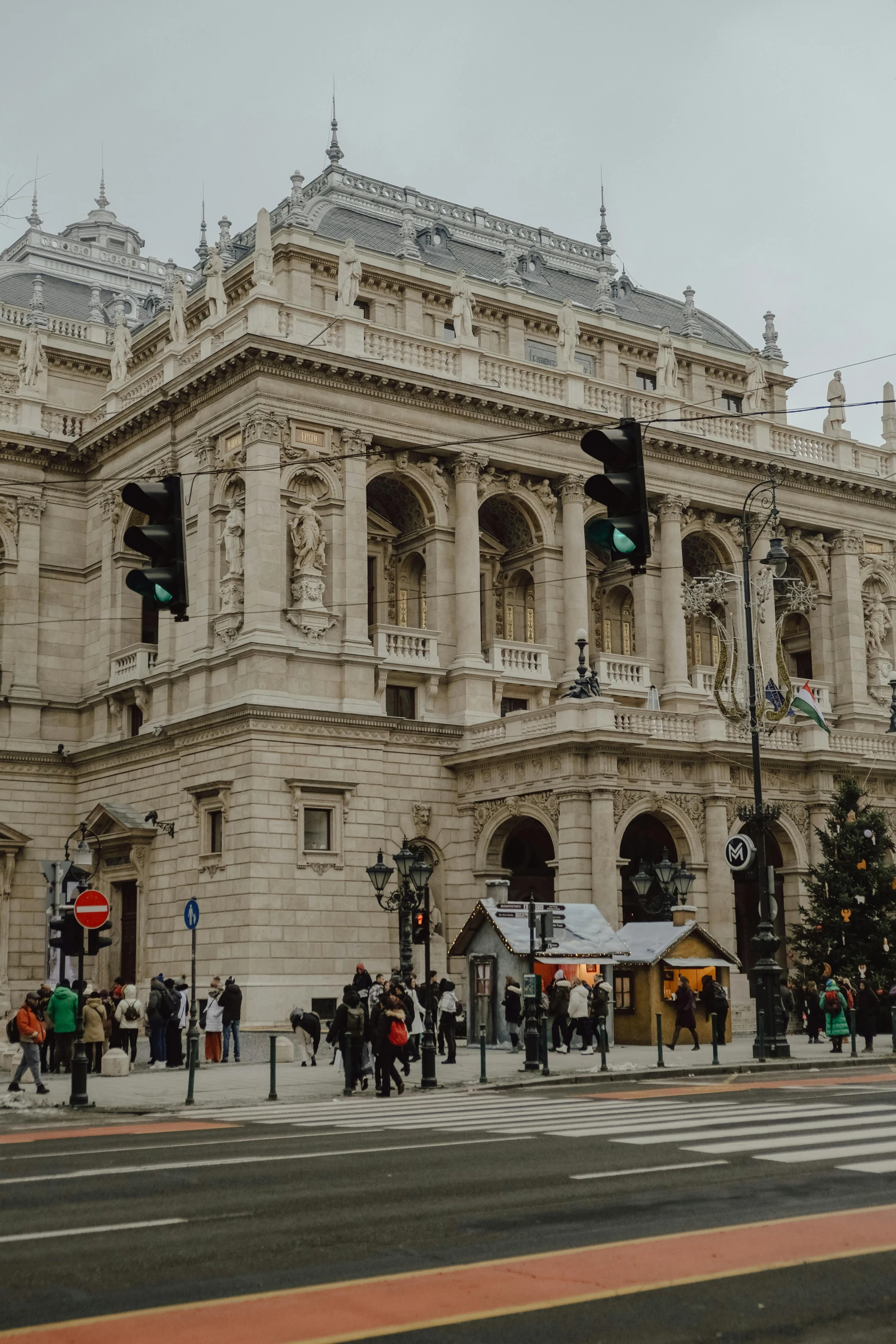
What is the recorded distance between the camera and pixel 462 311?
47.2 meters

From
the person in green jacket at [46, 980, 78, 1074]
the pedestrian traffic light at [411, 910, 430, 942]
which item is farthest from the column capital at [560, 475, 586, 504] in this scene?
the person in green jacket at [46, 980, 78, 1074]

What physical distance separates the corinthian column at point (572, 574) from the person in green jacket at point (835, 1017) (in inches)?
617

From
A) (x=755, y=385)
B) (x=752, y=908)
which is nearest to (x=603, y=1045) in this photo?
(x=752, y=908)

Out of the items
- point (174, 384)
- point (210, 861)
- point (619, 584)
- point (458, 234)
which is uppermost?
point (458, 234)

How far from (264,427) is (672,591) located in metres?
15.1

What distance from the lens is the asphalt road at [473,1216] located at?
29.3 ft

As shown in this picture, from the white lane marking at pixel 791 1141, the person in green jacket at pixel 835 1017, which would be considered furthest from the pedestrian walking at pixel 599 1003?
the white lane marking at pixel 791 1141

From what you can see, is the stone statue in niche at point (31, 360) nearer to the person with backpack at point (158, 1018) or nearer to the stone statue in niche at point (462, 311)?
the stone statue in niche at point (462, 311)

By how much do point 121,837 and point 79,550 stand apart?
35.6ft

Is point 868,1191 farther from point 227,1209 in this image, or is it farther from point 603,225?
point 603,225

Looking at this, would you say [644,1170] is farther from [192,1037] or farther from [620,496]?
[192,1037]

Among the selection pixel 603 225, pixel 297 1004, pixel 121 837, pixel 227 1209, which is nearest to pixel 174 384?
pixel 121 837

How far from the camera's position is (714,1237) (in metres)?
10.9

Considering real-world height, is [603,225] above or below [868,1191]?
above
